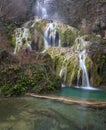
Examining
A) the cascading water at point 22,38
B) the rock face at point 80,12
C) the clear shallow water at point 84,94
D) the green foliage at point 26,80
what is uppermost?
the rock face at point 80,12

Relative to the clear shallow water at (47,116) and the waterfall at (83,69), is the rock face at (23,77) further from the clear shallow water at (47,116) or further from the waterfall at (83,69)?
the waterfall at (83,69)

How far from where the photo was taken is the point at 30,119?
8.27m

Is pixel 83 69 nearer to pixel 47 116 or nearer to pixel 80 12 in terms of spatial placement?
pixel 47 116

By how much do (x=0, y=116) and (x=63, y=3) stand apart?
1919 cm

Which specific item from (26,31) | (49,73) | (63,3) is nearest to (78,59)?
(49,73)

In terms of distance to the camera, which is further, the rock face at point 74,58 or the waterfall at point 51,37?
the waterfall at point 51,37

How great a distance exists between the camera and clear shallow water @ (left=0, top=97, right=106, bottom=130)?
303 inches

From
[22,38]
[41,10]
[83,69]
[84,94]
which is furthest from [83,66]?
[41,10]

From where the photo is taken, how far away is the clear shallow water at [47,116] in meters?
7.71

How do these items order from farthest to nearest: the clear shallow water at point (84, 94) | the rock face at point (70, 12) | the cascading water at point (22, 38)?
the rock face at point (70, 12) < the cascading water at point (22, 38) < the clear shallow water at point (84, 94)

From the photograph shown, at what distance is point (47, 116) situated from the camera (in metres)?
8.66

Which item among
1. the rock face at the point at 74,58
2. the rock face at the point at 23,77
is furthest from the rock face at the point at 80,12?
the rock face at the point at 23,77

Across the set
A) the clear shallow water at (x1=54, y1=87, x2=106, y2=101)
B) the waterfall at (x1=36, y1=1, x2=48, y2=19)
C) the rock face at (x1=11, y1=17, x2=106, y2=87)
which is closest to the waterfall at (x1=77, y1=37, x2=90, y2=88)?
the rock face at (x1=11, y1=17, x2=106, y2=87)

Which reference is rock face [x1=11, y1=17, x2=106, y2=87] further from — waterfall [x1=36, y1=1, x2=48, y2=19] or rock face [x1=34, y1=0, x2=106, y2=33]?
waterfall [x1=36, y1=1, x2=48, y2=19]
